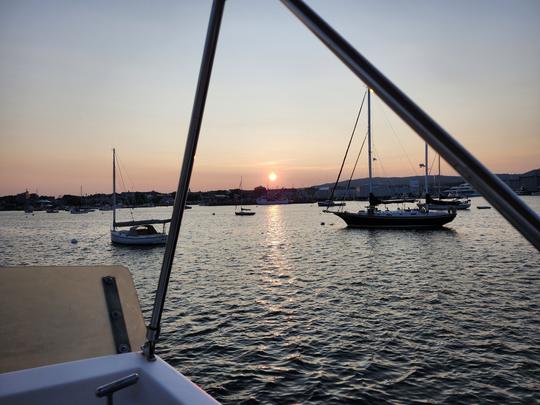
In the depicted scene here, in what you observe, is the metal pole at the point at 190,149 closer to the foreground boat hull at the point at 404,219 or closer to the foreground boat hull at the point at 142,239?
the foreground boat hull at the point at 142,239

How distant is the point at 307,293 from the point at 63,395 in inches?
700

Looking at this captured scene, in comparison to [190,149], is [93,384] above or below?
below

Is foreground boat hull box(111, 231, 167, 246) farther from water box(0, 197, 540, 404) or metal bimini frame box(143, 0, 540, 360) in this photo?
metal bimini frame box(143, 0, 540, 360)

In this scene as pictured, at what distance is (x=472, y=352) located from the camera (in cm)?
1087

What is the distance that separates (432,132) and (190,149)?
124 cm

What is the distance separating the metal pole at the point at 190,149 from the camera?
1611 mm

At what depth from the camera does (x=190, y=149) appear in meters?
1.83

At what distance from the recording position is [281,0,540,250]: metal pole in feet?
2.57

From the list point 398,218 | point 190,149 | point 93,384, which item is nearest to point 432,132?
point 190,149

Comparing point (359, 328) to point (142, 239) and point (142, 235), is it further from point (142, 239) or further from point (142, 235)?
point (142, 235)

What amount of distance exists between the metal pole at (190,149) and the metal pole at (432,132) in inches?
23.5

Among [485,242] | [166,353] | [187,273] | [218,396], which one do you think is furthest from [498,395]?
[485,242]

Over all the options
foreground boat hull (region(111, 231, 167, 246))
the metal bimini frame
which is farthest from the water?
foreground boat hull (region(111, 231, 167, 246))

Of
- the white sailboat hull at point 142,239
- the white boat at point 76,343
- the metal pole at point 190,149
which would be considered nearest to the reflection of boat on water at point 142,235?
the white sailboat hull at point 142,239
